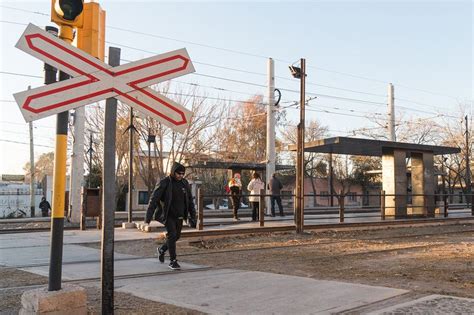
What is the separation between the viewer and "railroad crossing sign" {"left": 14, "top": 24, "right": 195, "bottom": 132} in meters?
3.86

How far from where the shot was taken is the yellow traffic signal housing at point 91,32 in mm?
4543

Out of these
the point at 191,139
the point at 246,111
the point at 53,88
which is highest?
the point at 246,111

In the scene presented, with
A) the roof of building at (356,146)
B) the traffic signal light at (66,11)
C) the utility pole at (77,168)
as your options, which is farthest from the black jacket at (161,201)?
the utility pole at (77,168)

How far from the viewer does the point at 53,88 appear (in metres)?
3.96

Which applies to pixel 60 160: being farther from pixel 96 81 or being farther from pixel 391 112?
pixel 391 112

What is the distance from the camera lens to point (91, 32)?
4.57 meters

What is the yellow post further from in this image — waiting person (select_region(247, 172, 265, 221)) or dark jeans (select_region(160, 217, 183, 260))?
waiting person (select_region(247, 172, 265, 221))

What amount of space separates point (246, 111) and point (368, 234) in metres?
38.9

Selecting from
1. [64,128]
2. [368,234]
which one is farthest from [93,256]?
[368,234]

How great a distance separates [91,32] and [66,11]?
277mm

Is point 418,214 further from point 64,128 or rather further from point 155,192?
point 64,128

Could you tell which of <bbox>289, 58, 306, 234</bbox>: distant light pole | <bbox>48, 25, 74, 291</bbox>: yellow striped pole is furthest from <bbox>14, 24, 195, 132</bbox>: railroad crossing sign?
<bbox>289, 58, 306, 234</bbox>: distant light pole

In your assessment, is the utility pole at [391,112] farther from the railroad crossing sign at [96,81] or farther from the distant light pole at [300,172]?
the railroad crossing sign at [96,81]

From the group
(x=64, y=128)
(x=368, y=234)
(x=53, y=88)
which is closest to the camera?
(x=53, y=88)
